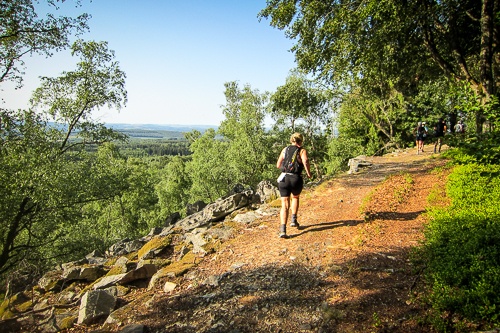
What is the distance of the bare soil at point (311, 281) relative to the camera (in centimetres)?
334

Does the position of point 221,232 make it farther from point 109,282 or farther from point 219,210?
point 109,282

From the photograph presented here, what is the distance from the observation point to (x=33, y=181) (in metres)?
11.1

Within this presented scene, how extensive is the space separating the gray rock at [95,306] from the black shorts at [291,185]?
13.8 ft

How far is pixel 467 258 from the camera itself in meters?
3.60

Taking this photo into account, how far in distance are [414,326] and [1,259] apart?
1724 cm

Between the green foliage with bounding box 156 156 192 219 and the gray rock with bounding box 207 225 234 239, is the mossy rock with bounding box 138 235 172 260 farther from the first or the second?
the green foliage with bounding box 156 156 192 219

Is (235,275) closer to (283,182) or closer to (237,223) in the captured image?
(283,182)

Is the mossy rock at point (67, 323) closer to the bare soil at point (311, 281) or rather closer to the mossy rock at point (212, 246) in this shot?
the bare soil at point (311, 281)

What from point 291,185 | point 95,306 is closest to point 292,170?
point 291,185

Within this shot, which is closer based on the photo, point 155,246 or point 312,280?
point 312,280

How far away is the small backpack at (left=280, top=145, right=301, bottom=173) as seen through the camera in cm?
616

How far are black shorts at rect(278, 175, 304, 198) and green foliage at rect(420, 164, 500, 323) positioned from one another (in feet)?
8.90

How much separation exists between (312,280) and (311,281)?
0.04 meters

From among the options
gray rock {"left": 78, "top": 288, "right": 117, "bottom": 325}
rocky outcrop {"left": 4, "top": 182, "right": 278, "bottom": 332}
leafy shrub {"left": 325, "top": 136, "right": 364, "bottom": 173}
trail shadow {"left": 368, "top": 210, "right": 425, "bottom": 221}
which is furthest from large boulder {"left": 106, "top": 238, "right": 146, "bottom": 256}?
leafy shrub {"left": 325, "top": 136, "right": 364, "bottom": 173}
